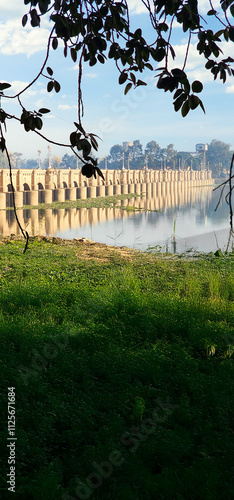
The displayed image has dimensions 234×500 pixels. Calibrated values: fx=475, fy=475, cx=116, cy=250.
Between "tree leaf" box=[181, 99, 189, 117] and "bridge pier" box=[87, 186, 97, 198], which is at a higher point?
"tree leaf" box=[181, 99, 189, 117]

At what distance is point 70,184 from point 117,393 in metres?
44.0

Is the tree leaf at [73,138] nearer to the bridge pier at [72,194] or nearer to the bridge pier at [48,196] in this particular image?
the bridge pier at [48,196]

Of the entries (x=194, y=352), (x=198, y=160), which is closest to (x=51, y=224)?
(x=194, y=352)

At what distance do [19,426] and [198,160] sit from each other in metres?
117

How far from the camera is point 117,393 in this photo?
3.37 meters

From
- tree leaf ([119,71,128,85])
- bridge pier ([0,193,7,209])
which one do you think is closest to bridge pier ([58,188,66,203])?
bridge pier ([0,193,7,209])

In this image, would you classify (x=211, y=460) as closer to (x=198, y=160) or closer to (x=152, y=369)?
(x=152, y=369)

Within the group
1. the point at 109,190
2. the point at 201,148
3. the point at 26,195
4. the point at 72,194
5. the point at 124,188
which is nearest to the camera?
the point at 26,195

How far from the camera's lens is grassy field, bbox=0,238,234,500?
2473 mm

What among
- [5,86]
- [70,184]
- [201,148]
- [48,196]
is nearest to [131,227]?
[48,196]

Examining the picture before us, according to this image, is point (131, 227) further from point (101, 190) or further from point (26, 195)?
point (101, 190)

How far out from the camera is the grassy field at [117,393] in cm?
247

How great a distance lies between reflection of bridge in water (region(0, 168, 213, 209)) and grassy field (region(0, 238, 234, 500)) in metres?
24.2

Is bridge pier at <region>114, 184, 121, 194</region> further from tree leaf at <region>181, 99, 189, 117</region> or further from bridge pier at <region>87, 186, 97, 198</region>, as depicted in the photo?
tree leaf at <region>181, 99, 189, 117</region>
